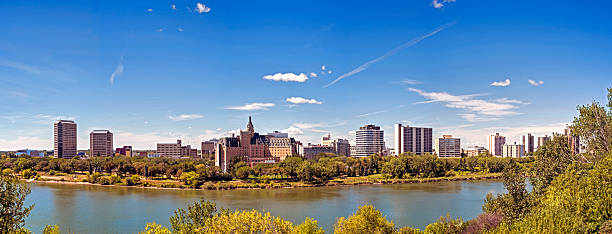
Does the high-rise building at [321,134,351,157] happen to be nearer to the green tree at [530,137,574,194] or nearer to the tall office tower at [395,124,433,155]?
the tall office tower at [395,124,433,155]

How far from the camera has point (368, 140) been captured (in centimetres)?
11238

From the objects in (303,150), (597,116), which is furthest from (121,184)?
(303,150)

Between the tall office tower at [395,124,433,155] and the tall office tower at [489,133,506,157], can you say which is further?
the tall office tower at [489,133,506,157]

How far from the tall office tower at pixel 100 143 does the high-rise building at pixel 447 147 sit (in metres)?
92.5

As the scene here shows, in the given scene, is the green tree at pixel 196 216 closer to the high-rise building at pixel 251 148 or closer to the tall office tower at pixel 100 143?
the high-rise building at pixel 251 148

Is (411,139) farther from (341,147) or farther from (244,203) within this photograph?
(244,203)

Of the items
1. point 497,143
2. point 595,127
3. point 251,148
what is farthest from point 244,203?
point 497,143

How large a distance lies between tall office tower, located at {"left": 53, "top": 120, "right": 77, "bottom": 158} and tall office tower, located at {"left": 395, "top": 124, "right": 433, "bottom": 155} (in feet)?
276

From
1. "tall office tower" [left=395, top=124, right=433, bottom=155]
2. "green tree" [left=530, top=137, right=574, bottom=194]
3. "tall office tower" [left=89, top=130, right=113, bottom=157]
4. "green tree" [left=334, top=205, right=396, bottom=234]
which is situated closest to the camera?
"green tree" [left=334, top=205, right=396, bottom=234]

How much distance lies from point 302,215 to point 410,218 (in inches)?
279

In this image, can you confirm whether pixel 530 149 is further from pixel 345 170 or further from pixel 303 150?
pixel 345 170

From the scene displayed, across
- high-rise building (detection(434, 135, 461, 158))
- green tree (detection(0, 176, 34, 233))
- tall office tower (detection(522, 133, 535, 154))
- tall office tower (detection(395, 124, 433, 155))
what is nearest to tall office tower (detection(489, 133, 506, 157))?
tall office tower (detection(522, 133, 535, 154))

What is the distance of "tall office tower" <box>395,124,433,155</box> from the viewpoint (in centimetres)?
10725

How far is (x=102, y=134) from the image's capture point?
11075cm
